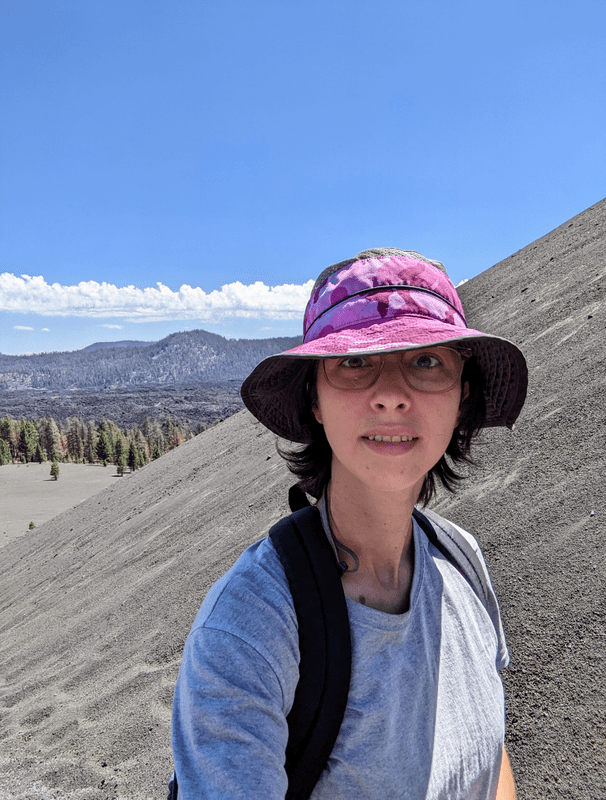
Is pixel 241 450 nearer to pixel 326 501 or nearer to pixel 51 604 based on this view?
pixel 51 604

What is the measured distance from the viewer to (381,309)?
110cm

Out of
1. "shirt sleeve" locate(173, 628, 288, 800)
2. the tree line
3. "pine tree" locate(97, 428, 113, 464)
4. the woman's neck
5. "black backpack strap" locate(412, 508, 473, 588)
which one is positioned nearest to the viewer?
"shirt sleeve" locate(173, 628, 288, 800)

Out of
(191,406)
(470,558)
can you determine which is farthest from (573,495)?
(191,406)

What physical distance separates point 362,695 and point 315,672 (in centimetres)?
11

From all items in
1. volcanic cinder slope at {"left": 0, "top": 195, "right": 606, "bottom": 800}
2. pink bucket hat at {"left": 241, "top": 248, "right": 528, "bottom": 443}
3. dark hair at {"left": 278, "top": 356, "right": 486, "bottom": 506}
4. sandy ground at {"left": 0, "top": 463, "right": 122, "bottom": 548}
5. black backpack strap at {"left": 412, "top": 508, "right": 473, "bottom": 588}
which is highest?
pink bucket hat at {"left": 241, "top": 248, "right": 528, "bottom": 443}

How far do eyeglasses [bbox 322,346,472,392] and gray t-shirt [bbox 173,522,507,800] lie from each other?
1.24 ft

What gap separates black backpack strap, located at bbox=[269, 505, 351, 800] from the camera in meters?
0.92

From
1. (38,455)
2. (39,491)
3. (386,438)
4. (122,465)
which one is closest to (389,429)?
(386,438)

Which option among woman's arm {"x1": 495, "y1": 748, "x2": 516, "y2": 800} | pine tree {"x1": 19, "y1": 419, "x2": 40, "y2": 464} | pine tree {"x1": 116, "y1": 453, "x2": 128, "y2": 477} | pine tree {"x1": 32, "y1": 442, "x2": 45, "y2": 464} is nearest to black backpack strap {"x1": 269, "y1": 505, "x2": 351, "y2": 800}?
woman's arm {"x1": 495, "y1": 748, "x2": 516, "y2": 800}

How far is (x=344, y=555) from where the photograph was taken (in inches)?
46.3

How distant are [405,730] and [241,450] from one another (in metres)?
10.2

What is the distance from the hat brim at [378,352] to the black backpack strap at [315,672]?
42 centimetres

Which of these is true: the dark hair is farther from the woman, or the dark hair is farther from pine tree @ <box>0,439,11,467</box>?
pine tree @ <box>0,439,11,467</box>

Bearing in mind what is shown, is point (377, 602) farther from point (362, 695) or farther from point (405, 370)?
point (405, 370)
